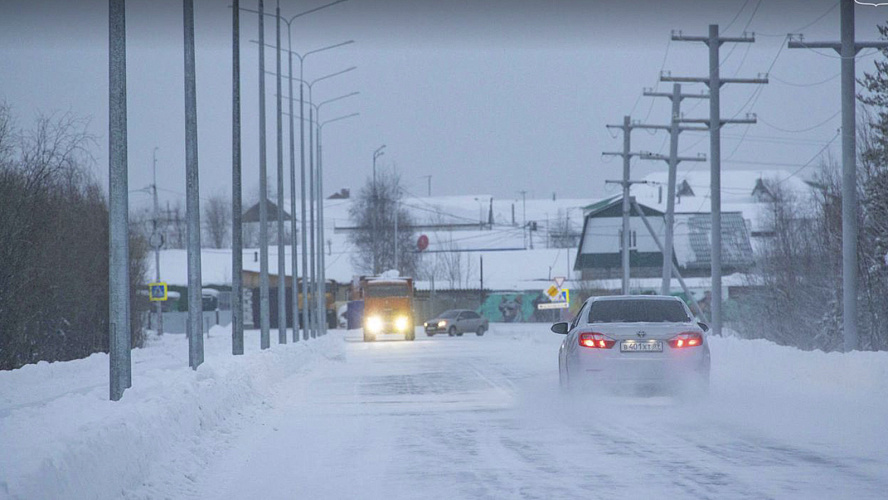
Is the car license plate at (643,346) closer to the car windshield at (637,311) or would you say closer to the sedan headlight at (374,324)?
the car windshield at (637,311)

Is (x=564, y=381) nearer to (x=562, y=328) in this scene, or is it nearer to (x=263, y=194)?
(x=562, y=328)

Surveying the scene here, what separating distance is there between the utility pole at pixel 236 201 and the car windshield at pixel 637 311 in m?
11.3

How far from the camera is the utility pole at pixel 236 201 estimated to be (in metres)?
26.6

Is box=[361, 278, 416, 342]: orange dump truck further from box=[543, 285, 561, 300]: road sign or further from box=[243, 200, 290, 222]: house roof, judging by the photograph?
box=[243, 200, 290, 222]: house roof

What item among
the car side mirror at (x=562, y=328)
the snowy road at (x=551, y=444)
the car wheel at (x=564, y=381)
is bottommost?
the snowy road at (x=551, y=444)

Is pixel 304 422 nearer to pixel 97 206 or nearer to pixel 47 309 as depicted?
pixel 47 309

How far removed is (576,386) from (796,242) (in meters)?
28.4

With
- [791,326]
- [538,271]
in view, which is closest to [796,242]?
[791,326]

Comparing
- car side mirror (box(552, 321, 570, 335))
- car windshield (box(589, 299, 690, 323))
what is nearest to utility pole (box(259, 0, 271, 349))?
car side mirror (box(552, 321, 570, 335))

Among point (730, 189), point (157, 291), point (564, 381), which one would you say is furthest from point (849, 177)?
point (730, 189)

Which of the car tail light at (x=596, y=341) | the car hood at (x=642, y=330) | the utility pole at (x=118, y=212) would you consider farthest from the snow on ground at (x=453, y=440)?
the car hood at (x=642, y=330)

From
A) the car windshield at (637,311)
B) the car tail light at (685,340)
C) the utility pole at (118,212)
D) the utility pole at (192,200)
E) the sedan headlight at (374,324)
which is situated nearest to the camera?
the utility pole at (118,212)

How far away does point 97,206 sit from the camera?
135 ft

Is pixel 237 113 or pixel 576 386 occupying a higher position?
pixel 237 113
